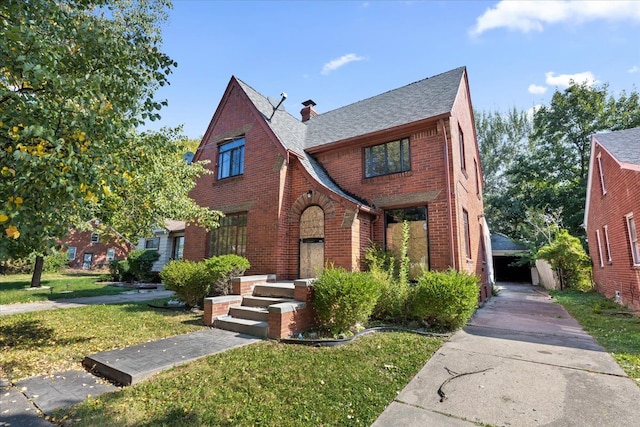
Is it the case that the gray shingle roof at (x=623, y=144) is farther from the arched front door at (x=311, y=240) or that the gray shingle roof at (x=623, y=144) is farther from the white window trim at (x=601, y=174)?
the arched front door at (x=311, y=240)

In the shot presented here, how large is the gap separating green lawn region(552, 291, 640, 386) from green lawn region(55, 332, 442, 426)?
2.91 meters

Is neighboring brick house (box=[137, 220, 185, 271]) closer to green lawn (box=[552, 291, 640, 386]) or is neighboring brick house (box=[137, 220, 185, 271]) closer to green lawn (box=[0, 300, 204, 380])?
green lawn (box=[0, 300, 204, 380])

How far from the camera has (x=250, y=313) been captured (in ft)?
23.5

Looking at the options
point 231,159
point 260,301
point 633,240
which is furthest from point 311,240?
point 633,240

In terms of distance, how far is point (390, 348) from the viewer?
17.6 feet

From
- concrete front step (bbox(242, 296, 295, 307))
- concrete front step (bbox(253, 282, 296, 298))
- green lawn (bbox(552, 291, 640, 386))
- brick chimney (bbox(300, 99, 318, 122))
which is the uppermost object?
brick chimney (bbox(300, 99, 318, 122))

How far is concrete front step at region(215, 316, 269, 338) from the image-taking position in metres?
6.30

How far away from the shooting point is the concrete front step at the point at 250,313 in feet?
22.8

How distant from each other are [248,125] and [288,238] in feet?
17.0

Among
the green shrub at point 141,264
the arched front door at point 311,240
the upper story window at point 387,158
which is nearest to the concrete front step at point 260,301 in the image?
the arched front door at point 311,240

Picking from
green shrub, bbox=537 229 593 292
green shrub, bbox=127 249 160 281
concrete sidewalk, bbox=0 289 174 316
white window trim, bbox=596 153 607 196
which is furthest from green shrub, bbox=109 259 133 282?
green shrub, bbox=537 229 593 292

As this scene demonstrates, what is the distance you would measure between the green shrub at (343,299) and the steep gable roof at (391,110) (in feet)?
19.5

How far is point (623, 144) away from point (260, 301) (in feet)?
47.6

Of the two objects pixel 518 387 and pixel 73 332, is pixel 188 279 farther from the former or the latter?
pixel 518 387
